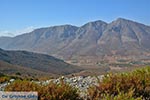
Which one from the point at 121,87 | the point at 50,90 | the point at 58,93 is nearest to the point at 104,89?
the point at 121,87

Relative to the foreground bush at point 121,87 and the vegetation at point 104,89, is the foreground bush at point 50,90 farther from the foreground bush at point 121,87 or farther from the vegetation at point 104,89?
the foreground bush at point 121,87

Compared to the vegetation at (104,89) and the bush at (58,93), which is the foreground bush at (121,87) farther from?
the bush at (58,93)

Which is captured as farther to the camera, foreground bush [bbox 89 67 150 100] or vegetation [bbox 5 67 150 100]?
foreground bush [bbox 89 67 150 100]

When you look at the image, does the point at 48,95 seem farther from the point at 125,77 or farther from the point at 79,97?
the point at 125,77

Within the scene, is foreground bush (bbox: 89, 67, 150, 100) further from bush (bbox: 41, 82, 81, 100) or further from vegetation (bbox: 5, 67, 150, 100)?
bush (bbox: 41, 82, 81, 100)

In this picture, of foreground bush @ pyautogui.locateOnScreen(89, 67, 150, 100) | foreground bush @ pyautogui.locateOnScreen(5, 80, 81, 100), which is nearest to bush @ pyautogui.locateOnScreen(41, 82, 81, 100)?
foreground bush @ pyautogui.locateOnScreen(5, 80, 81, 100)

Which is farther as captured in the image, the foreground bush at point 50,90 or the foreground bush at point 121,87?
the foreground bush at point 121,87

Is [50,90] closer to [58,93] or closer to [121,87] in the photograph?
[58,93]

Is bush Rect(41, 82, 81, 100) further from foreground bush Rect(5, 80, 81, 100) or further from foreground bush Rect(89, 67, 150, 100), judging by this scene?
foreground bush Rect(89, 67, 150, 100)

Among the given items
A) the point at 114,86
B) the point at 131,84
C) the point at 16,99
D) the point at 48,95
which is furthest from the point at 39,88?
the point at 131,84

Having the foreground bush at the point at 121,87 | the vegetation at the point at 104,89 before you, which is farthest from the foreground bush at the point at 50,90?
the foreground bush at the point at 121,87

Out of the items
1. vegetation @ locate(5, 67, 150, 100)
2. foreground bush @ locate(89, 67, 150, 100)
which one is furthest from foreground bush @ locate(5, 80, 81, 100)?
foreground bush @ locate(89, 67, 150, 100)
